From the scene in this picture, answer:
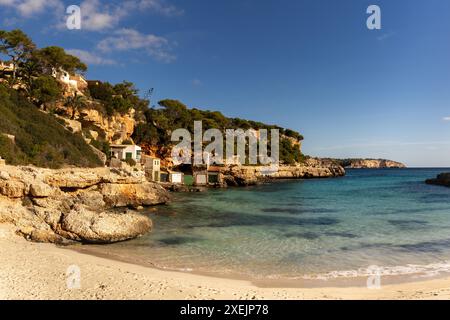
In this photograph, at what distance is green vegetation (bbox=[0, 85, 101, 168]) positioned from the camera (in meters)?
22.3

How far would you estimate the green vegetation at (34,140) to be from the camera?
22344 millimetres

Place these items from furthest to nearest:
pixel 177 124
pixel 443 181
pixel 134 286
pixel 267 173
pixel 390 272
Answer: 1. pixel 267 173
2. pixel 177 124
3. pixel 443 181
4. pixel 390 272
5. pixel 134 286

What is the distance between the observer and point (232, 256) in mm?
11594

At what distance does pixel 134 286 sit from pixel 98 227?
6.13m

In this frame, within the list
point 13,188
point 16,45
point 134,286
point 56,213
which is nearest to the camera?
point 134,286

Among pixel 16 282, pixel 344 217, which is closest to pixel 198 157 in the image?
pixel 344 217

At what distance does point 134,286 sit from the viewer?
25.6 feet

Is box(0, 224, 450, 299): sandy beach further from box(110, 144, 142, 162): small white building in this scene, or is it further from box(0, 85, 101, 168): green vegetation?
box(110, 144, 142, 162): small white building

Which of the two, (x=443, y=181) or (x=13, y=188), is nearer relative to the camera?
(x=13, y=188)

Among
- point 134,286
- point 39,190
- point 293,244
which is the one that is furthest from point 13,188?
point 293,244

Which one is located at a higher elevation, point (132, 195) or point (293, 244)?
point (132, 195)

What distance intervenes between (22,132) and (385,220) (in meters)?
27.8

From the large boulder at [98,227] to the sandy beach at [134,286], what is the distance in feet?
9.16

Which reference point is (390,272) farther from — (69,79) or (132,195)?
(69,79)
